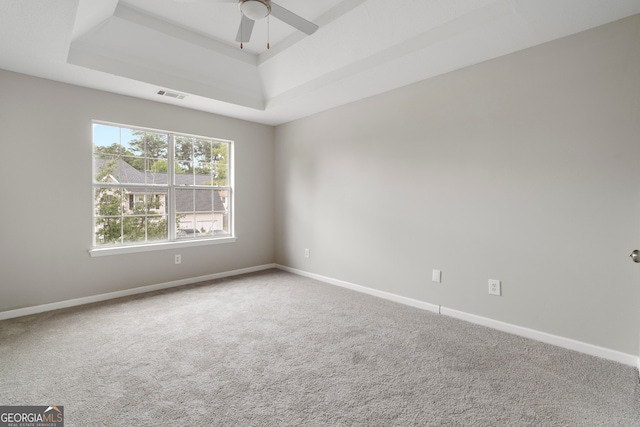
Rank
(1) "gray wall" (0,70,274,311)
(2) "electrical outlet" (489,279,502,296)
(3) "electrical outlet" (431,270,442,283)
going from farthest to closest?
(3) "electrical outlet" (431,270,442,283)
(1) "gray wall" (0,70,274,311)
(2) "electrical outlet" (489,279,502,296)

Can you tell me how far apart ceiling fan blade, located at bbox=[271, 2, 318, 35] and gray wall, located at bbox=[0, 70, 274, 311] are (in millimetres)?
2326

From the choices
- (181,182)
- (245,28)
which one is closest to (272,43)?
(245,28)

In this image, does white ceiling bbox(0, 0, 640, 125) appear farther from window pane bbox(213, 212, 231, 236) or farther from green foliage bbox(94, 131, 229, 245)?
window pane bbox(213, 212, 231, 236)

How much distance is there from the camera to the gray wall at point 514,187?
2121mm

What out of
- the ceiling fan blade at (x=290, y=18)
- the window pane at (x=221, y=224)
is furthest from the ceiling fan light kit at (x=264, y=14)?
the window pane at (x=221, y=224)

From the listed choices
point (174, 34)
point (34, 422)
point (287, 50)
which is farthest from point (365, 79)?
point (34, 422)

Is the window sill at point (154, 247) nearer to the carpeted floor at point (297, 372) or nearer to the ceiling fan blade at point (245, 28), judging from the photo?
the carpeted floor at point (297, 372)

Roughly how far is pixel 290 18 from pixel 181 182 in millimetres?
2672

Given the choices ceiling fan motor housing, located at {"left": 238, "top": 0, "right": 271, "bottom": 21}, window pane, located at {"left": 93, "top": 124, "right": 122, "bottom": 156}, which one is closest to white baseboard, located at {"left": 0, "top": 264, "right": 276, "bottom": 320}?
window pane, located at {"left": 93, "top": 124, "right": 122, "bottom": 156}

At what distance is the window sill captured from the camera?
3379 mm

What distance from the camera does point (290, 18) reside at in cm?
223

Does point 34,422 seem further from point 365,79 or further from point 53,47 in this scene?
point 365,79
